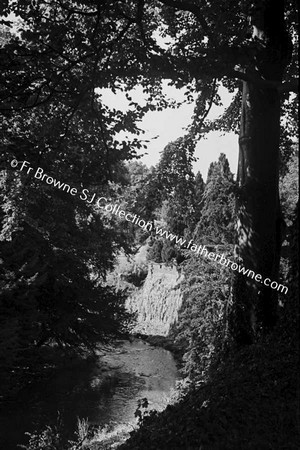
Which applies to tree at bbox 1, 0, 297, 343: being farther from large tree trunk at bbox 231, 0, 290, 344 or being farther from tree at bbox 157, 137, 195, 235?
tree at bbox 157, 137, 195, 235

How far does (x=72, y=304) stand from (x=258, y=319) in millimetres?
11097

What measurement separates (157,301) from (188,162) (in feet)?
68.5

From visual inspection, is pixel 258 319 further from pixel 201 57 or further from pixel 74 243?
pixel 74 243

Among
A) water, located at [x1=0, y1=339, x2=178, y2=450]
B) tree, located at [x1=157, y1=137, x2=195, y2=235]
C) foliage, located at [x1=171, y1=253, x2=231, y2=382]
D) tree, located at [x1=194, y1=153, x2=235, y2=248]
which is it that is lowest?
water, located at [x1=0, y1=339, x2=178, y2=450]

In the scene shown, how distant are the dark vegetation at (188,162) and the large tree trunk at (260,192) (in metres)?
0.02

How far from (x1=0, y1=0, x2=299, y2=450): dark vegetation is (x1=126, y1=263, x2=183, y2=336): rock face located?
46.4 feet

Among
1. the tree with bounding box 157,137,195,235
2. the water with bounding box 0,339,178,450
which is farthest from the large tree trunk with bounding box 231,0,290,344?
the water with bounding box 0,339,178,450

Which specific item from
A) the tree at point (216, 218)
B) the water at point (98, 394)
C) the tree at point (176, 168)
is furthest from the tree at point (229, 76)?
the tree at point (216, 218)

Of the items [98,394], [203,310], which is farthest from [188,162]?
[98,394]

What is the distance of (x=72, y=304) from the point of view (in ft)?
53.2

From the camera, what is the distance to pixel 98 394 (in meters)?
17.7

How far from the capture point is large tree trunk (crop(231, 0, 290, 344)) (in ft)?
21.0

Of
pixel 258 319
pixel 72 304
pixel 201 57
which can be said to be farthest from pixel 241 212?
pixel 72 304

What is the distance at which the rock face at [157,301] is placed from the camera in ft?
89.2
